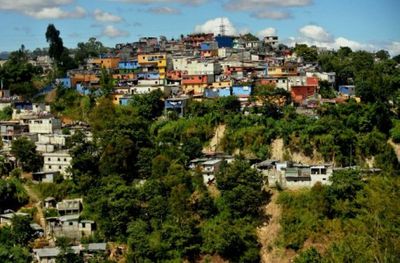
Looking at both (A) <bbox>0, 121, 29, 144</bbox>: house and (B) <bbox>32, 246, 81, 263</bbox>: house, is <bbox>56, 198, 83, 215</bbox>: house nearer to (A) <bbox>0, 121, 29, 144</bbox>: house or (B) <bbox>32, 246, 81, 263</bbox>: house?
(B) <bbox>32, 246, 81, 263</bbox>: house

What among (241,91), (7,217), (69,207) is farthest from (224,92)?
(7,217)

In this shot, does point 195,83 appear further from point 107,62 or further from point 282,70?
point 107,62

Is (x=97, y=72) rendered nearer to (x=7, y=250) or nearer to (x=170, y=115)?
(x=170, y=115)

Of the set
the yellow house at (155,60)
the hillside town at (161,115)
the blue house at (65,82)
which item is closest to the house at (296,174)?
the hillside town at (161,115)

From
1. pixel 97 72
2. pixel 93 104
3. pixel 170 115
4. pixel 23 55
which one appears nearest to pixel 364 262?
pixel 170 115

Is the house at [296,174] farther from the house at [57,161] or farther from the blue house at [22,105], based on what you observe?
the blue house at [22,105]

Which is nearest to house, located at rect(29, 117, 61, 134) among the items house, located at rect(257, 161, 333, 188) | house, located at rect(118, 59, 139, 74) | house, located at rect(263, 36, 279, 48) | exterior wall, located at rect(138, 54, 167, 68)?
house, located at rect(118, 59, 139, 74)
